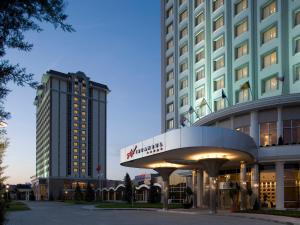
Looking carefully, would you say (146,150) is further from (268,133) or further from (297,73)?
(297,73)

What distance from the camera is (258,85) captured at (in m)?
54.2

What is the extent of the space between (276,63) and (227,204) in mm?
17435

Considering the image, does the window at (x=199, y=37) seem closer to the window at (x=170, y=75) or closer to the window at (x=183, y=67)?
the window at (x=183, y=67)

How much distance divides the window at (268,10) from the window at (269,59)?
15.7ft

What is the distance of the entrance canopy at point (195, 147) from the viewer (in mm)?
39781

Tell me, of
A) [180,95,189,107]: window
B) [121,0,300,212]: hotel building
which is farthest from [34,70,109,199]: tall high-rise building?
[121,0,300,212]: hotel building

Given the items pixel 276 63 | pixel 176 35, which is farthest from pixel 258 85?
pixel 176 35

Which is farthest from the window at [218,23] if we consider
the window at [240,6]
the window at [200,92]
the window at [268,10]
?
the window at [268,10]

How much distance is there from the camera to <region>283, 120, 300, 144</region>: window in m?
46.6

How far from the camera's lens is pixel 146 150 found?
46.4 metres

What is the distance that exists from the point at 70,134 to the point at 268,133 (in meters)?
145

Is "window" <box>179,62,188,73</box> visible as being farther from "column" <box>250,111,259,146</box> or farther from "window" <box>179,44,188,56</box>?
"column" <box>250,111,259,146</box>

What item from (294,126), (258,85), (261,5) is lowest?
(294,126)

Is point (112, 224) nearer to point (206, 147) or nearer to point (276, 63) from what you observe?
point (206, 147)
